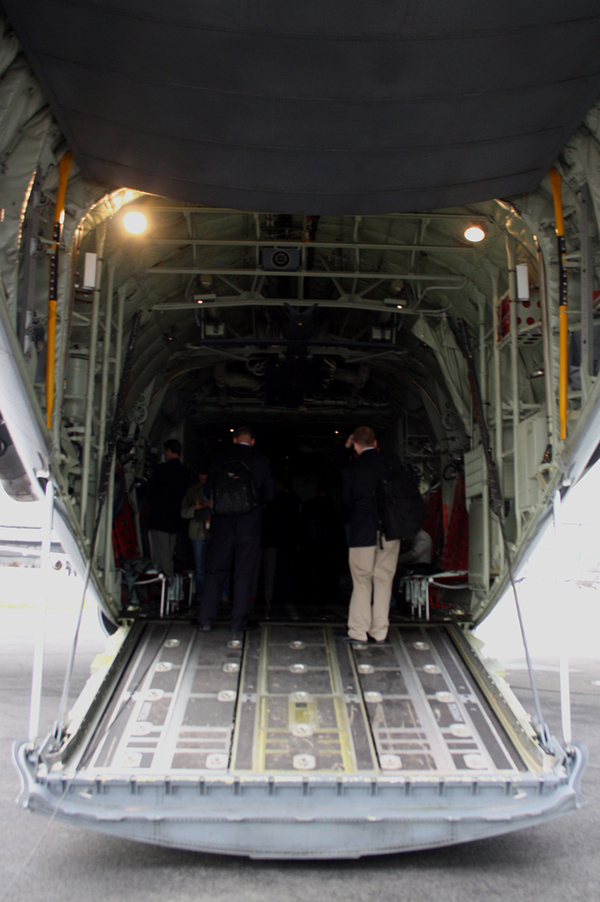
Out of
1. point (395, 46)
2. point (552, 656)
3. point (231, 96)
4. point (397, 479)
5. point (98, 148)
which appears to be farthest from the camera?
point (552, 656)

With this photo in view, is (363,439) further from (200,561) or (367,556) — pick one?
(200,561)

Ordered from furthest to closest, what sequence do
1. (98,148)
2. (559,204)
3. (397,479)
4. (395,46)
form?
1. (397,479)
2. (559,204)
3. (98,148)
4. (395,46)

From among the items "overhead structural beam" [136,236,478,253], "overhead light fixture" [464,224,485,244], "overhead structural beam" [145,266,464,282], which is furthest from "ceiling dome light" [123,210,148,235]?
"overhead light fixture" [464,224,485,244]

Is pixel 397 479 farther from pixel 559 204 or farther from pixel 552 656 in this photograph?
pixel 552 656

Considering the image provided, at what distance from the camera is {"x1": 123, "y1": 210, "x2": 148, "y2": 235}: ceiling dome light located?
19.2 ft

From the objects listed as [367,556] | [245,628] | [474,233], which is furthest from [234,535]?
[474,233]

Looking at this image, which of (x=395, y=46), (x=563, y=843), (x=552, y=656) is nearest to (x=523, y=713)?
(x=563, y=843)

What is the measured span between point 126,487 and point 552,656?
915cm

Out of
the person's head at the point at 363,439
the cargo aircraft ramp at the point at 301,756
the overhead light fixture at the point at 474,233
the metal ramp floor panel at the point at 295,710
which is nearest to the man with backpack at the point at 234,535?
the metal ramp floor panel at the point at 295,710

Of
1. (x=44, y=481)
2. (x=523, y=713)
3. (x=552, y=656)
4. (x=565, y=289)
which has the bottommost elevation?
(x=552, y=656)

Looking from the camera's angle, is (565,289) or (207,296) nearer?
(565,289)

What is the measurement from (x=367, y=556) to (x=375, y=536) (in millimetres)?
199

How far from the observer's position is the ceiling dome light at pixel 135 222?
19.2 ft

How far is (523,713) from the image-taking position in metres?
4.79
